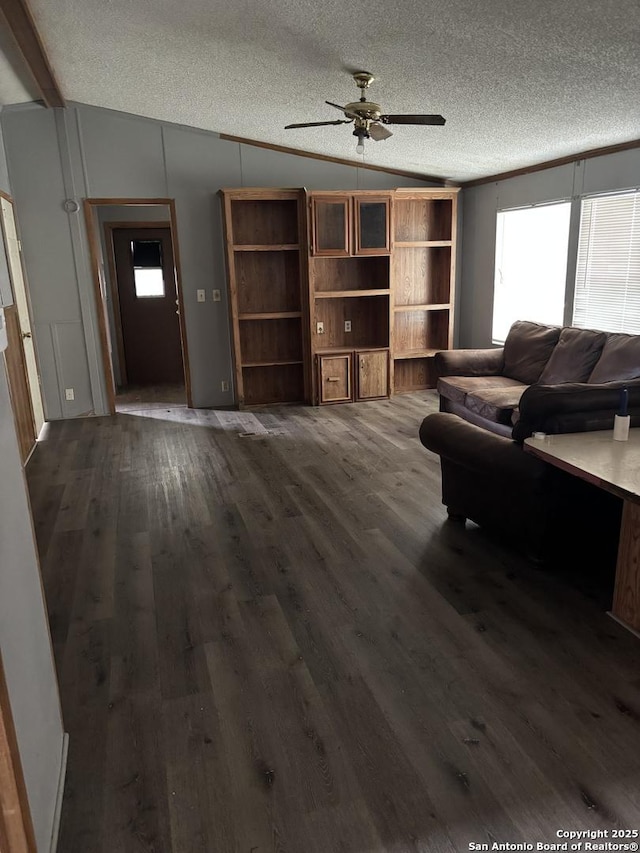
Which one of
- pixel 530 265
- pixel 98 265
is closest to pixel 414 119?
pixel 530 265

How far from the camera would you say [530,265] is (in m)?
6.12

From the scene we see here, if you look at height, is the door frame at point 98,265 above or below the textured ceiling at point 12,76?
below

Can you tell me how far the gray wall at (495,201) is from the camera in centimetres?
491

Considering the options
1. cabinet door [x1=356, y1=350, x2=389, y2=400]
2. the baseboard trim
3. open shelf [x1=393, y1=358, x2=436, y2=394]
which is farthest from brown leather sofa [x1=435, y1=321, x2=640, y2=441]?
the baseboard trim

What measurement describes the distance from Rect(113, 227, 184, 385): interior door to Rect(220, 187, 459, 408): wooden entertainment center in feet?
6.57

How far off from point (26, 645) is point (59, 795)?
542 mm

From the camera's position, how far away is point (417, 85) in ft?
13.1

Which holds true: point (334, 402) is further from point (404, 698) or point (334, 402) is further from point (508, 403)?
point (404, 698)

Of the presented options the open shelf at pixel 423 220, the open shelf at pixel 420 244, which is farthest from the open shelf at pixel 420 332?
the open shelf at pixel 423 220

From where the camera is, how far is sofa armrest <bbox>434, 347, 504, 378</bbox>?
18.9 feet

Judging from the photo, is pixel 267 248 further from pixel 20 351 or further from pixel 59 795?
pixel 59 795

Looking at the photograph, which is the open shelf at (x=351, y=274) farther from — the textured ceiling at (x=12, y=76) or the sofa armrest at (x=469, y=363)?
the textured ceiling at (x=12, y=76)

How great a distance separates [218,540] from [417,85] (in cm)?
319

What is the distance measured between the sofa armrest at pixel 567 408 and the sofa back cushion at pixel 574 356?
66.7 inches
